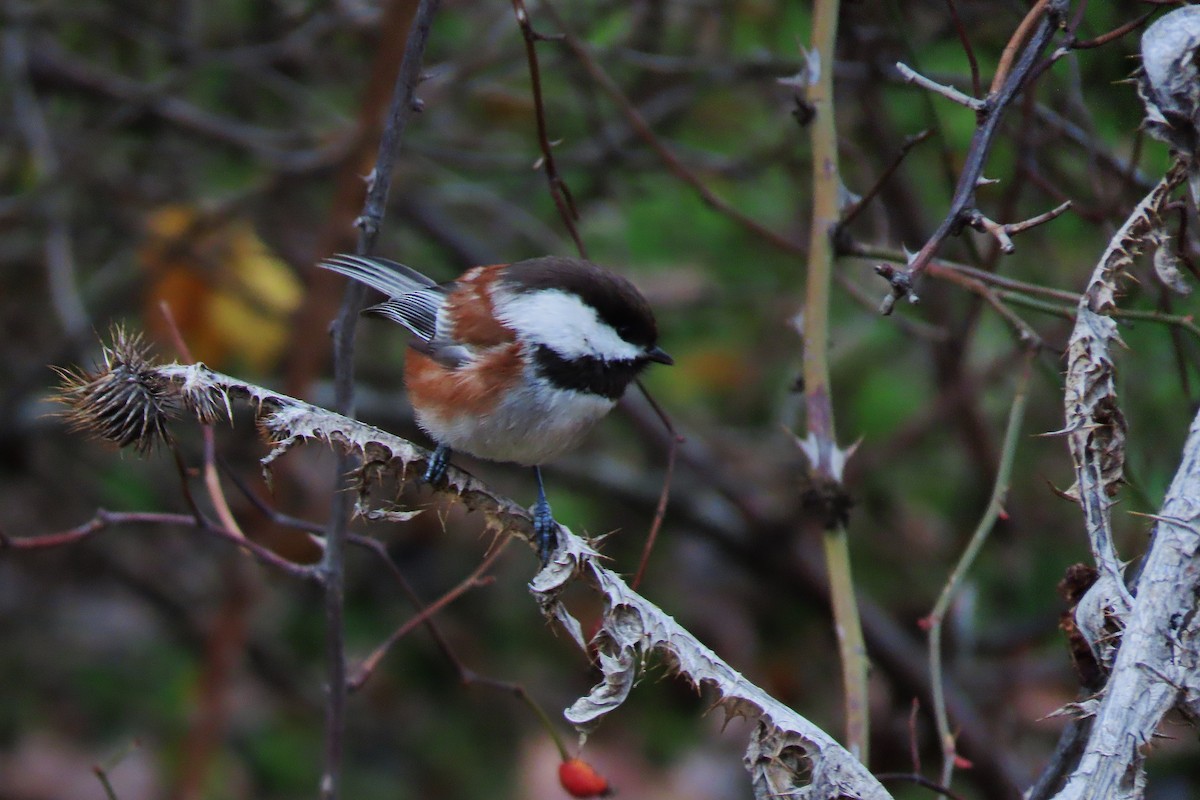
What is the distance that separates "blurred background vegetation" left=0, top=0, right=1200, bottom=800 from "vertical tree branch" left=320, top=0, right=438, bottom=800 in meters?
1.51

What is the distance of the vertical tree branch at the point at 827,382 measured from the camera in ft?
7.32

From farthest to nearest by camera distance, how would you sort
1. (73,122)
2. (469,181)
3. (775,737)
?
1. (469,181)
2. (73,122)
3. (775,737)

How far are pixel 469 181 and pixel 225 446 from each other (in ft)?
5.39

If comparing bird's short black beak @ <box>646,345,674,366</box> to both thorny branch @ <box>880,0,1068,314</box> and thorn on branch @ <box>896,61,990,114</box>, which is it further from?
thorn on branch @ <box>896,61,990,114</box>

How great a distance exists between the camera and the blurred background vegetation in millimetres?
4141

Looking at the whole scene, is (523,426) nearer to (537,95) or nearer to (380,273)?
(380,273)

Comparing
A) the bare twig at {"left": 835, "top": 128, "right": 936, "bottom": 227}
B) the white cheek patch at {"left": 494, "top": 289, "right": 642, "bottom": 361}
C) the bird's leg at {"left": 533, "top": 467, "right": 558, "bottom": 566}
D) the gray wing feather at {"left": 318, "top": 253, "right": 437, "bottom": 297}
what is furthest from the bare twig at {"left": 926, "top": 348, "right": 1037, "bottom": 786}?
the gray wing feather at {"left": 318, "top": 253, "right": 437, "bottom": 297}

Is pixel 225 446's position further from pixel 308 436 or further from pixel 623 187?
pixel 308 436

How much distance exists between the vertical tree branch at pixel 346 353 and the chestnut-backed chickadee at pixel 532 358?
0.39 metres

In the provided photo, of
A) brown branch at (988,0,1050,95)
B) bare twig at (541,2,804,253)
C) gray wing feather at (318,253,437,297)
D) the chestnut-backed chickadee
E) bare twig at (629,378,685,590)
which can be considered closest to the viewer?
brown branch at (988,0,1050,95)

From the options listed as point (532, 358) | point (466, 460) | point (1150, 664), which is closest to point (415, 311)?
point (532, 358)

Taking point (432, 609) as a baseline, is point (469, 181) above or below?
below

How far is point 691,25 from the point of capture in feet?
16.2

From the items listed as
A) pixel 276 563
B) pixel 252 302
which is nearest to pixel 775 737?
pixel 276 563
